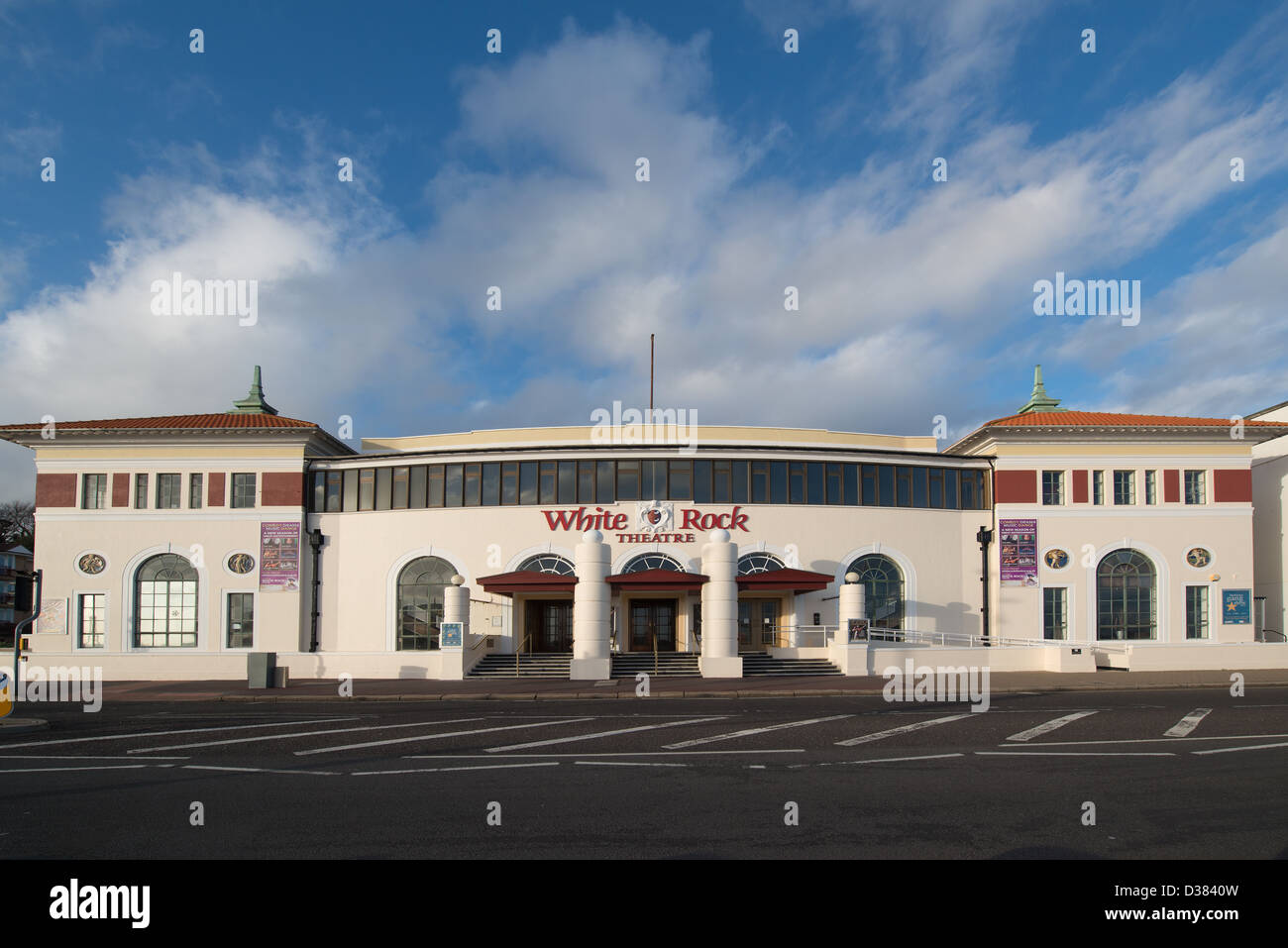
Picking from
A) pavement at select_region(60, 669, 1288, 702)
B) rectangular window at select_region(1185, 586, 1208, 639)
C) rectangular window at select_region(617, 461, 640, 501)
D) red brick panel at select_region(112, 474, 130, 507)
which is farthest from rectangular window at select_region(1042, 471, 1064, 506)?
red brick panel at select_region(112, 474, 130, 507)

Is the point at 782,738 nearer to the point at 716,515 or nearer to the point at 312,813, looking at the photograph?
the point at 312,813

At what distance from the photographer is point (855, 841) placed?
24.5ft

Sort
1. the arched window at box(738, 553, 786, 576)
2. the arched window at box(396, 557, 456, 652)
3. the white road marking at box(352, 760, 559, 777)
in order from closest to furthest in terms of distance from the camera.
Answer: the white road marking at box(352, 760, 559, 777)
the arched window at box(738, 553, 786, 576)
the arched window at box(396, 557, 456, 652)

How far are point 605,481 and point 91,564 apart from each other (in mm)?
18318

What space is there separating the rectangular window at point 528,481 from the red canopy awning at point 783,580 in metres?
7.90

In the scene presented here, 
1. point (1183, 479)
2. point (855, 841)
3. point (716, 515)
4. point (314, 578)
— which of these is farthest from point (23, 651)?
point (1183, 479)

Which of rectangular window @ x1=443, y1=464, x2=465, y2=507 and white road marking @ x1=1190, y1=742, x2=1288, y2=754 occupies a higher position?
rectangular window @ x1=443, y1=464, x2=465, y2=507

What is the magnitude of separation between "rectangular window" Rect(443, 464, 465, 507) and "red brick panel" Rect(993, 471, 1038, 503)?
19156 mm

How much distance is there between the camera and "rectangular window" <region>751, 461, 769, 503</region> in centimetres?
3177

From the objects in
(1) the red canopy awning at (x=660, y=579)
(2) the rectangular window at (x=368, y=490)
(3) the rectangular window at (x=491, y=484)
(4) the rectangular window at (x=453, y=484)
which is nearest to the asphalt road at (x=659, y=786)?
(1) the red canopy awning at (x=660, y=579)

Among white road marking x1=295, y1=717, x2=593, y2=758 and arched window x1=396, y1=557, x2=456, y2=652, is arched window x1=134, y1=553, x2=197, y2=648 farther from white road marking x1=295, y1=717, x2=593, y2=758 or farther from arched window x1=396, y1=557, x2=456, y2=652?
white road marking x1=295, y1=717, x2=593, y2=758

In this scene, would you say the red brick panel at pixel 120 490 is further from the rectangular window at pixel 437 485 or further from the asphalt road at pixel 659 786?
the asphalt road at pixel 659 786
